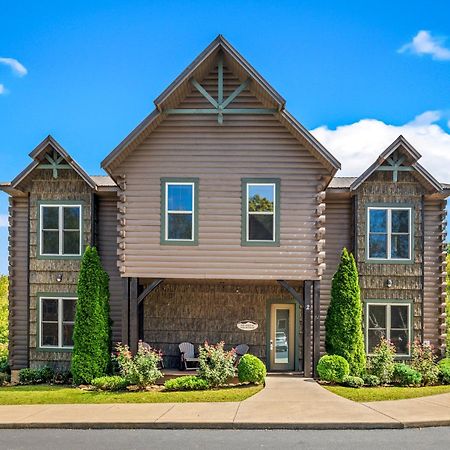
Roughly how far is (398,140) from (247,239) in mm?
5837

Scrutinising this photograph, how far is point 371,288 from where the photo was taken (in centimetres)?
1820

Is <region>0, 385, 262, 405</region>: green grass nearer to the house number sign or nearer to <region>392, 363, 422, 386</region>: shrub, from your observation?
the house number sign

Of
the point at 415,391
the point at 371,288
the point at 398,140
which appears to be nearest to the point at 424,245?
the point at 371,288

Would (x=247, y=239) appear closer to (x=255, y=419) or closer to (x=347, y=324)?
(x=347, y=324)

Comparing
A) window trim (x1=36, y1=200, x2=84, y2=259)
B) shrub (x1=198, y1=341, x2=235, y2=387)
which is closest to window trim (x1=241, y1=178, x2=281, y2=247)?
shrub (x1=198, y1=341, x2=235, y2=387)

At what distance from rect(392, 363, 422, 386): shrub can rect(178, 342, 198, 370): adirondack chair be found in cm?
598

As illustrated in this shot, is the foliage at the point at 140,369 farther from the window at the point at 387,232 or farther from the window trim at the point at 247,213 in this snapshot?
the window at the point at 387,232

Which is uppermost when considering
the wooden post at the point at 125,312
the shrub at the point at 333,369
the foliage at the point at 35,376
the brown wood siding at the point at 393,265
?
the brown wood siding at the point at 393,265

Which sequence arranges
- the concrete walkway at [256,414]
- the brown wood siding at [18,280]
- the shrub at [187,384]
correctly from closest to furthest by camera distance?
the concrete walkway at [256,414]
the shrub at [187,384]
the brown wood siding at [18,280]

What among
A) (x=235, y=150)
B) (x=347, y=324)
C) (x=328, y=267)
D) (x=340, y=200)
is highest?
(x=235, y=150)

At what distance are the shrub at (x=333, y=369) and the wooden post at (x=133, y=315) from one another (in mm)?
5351

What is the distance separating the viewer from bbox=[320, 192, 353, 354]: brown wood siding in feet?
60.6

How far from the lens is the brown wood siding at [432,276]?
60.5ft

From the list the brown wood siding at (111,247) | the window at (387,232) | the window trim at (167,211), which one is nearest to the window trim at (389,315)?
the window at (387,232)
